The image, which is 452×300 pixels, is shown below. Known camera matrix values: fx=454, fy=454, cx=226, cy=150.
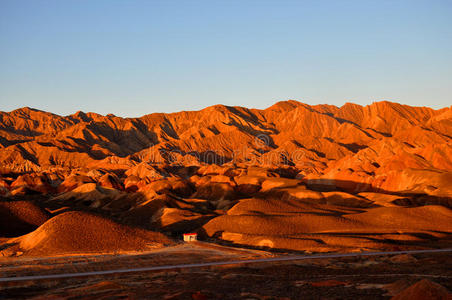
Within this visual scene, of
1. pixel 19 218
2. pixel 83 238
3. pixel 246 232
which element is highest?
pixel 19 218

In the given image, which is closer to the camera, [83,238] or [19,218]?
[83,238]

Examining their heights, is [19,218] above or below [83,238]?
above

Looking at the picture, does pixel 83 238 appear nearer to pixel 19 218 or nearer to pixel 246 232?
pixel 246 232

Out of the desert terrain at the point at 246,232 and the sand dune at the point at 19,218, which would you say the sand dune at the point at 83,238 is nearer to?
the desert terrain at the point at 246,232

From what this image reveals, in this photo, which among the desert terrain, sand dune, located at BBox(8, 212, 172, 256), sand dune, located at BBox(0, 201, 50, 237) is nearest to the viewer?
the desert terrain

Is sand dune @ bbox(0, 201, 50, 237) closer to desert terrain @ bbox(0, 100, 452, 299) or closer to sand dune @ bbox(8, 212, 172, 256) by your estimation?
desert terrain @ bbox(0, 100, 452, 299)

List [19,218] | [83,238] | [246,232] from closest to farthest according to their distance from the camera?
1. [83,238]
2. [246,232]
3. [19,218]

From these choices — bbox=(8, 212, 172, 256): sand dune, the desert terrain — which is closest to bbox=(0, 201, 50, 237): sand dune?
the desert terrain

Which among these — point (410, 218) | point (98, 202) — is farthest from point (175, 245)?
point (98, 202)

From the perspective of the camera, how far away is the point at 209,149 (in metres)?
195

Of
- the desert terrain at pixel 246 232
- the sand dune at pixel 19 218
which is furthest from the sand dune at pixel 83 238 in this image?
the sand dune at pixel 19 218

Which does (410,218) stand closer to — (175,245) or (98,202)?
(175,245)

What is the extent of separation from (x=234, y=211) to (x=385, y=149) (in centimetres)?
8429

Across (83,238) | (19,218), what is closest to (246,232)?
(83,238)
